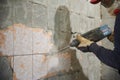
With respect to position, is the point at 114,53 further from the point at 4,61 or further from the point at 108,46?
the point at 108,46

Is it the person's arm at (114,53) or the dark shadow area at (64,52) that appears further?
the dark shadow area at (64,52)

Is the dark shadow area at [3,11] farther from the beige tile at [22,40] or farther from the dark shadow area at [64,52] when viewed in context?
the dark shadow area at [64,52]

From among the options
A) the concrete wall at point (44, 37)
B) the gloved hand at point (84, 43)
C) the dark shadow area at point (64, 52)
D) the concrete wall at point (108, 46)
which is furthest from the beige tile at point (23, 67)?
the concrete wall at point (108, 46)

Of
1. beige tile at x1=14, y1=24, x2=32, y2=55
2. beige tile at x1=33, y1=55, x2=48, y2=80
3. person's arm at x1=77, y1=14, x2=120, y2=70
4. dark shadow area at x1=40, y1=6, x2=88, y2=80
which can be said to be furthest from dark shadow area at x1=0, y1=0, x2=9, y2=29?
person's arm at x1=77, y1=14, x2=120, y2=70

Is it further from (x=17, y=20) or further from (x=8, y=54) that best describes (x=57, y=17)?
(x=8, y=54)

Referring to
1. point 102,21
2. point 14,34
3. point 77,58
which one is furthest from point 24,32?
point 102,21

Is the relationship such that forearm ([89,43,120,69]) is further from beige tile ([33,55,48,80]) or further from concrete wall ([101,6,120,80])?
concrete wall ([101,6,120,80])

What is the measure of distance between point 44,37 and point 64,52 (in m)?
0.35

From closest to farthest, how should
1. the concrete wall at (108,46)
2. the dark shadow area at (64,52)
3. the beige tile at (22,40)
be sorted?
the beige tile at (22,40), the dark shadow area at (64,52), the concrete wall at (108,46)

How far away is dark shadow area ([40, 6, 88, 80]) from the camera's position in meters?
1.90

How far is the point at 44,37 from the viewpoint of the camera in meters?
1.75

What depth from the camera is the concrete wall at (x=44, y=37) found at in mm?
1437

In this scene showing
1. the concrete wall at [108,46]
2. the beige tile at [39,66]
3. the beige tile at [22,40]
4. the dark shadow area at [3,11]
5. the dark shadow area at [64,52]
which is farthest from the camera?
the concrete wall at [108,46]

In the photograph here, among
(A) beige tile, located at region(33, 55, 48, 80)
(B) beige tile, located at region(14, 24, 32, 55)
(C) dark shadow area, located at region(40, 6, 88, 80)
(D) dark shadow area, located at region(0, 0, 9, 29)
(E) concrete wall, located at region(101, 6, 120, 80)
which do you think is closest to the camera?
(D) dark shadow area, located at region(0, 0, 9, 29)
